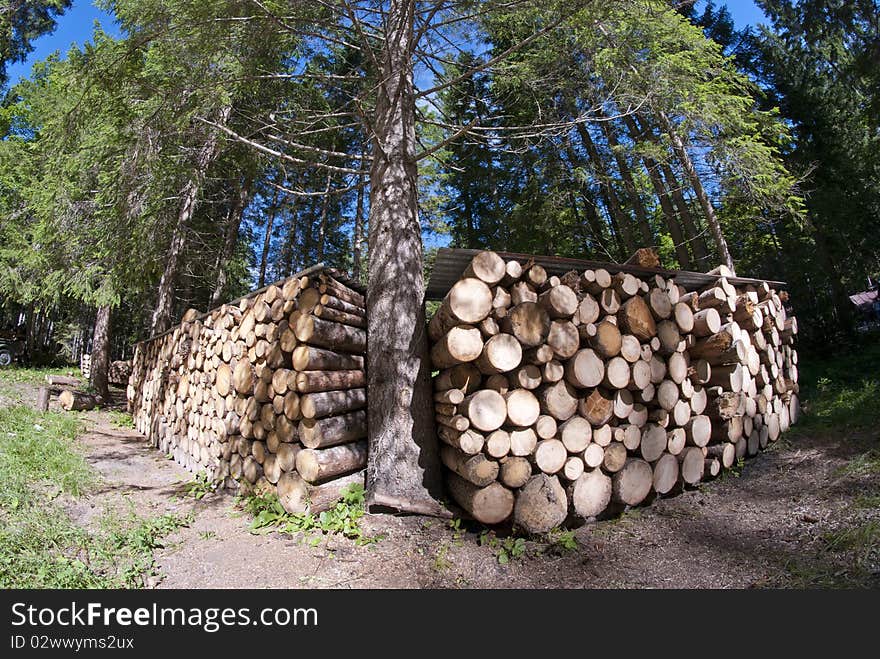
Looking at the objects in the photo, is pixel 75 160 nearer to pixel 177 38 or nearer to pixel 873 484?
pixel 177 38

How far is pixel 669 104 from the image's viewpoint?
6828mm

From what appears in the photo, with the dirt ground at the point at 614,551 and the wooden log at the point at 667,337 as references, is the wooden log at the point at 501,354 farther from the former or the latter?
the wooden log at the point at 667,337

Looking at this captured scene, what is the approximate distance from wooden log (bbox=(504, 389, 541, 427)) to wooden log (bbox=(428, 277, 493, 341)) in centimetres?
59

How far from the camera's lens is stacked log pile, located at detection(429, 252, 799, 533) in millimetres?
3289

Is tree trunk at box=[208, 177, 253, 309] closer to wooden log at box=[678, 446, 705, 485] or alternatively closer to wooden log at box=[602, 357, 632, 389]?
wooden log at box=[602, 357, 632, 389]

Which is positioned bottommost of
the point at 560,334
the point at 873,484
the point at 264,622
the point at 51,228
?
the point at 264,622

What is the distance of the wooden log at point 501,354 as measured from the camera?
129 inches

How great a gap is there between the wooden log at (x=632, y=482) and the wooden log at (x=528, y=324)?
1243 millimetres

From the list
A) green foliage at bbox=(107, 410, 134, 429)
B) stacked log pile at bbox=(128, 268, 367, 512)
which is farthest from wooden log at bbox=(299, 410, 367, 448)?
green foliage at bbox=(107, 410, 134, 429)

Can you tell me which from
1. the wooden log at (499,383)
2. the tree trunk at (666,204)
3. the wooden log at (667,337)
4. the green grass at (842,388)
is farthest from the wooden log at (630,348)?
the tree trunk at (666,204)

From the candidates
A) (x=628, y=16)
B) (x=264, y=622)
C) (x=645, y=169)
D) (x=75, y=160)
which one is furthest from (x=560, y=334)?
(x=75, y=160)

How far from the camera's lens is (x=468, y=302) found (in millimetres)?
3273

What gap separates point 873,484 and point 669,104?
5529mm

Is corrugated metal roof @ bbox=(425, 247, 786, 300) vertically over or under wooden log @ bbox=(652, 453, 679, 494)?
over
